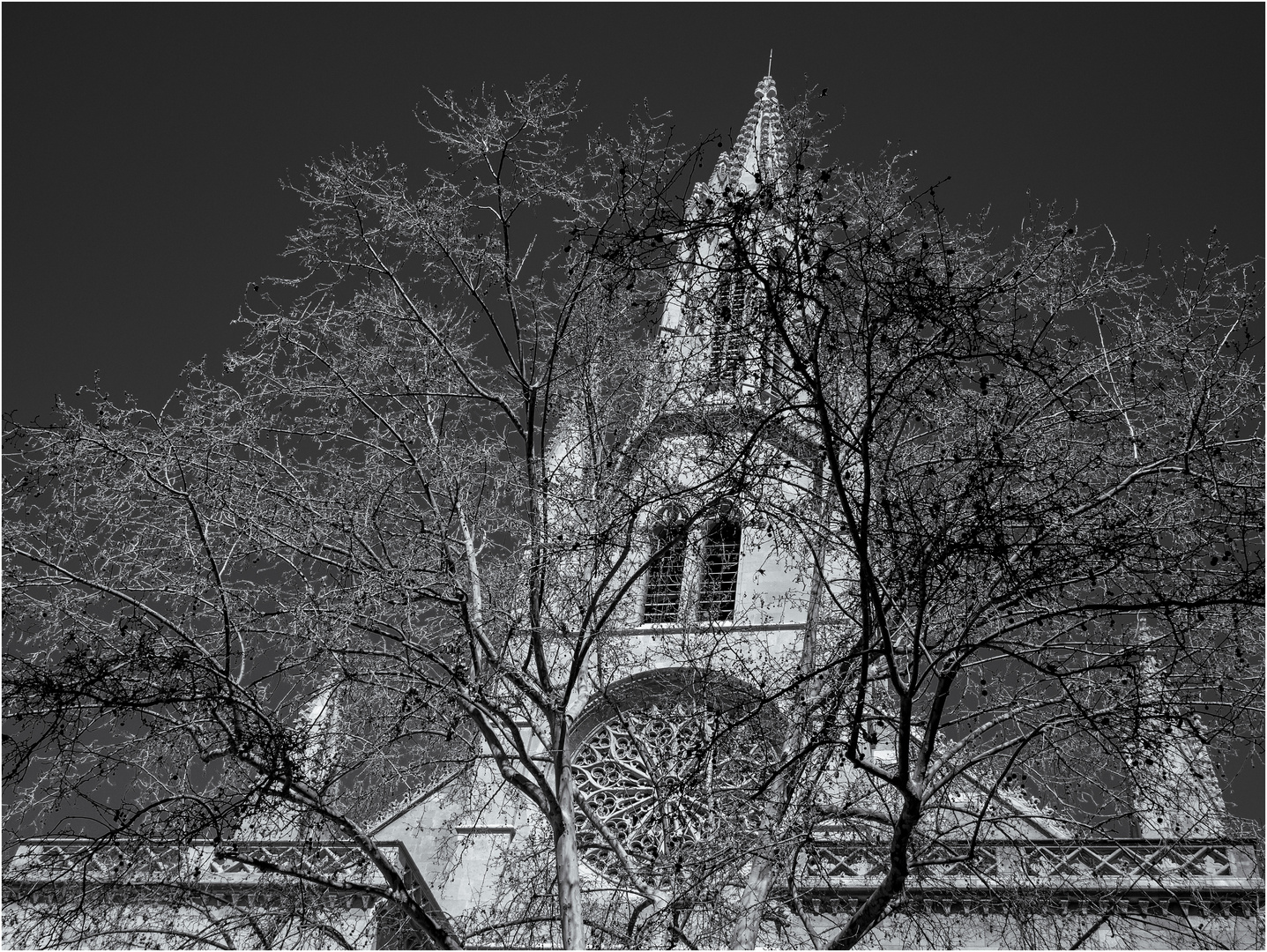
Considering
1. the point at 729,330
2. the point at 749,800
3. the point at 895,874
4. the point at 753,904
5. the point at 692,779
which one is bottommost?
the point at 895,874

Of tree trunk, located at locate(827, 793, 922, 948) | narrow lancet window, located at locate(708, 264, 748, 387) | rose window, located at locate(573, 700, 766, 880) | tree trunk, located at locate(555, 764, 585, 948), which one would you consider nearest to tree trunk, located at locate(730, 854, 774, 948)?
rose window, located at locate(573, 700, 766, 880)

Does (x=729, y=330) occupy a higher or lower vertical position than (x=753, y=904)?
Result: higher

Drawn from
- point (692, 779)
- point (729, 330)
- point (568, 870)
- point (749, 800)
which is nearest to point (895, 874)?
point (749, 800)

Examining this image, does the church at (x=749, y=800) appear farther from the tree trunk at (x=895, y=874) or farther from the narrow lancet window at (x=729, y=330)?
the tree trunk at (x=895, y=874)

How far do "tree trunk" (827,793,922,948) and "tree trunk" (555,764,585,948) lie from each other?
1.85 meters

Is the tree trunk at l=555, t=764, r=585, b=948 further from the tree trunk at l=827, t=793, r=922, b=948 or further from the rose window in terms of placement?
the tree trunk at l=827, t=793, r=922, b=948

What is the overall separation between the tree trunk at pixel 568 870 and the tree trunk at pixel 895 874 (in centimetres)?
185

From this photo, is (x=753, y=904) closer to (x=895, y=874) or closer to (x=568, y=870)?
(x=568, y=870)

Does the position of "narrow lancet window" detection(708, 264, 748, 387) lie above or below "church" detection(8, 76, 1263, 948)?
above

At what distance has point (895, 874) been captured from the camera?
6664 mm

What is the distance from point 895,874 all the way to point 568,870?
2501 mm

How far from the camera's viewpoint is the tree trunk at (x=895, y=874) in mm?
6426

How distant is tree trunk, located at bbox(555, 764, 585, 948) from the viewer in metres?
7.91

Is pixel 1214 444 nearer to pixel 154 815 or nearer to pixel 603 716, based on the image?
pixel 154 815
